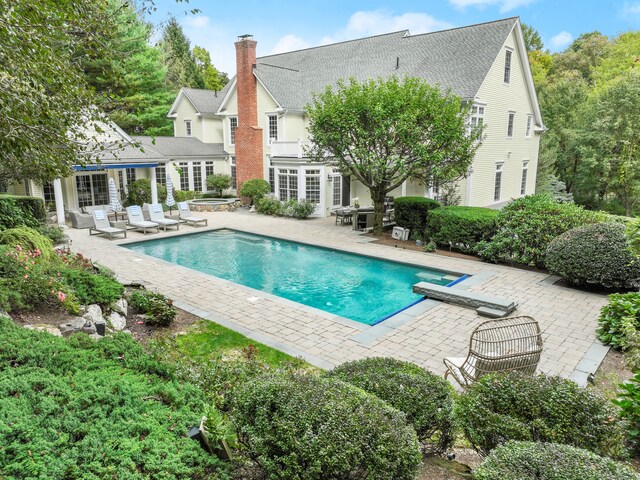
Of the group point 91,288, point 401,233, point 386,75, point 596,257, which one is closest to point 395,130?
point 401,233

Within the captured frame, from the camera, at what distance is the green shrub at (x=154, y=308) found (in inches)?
329

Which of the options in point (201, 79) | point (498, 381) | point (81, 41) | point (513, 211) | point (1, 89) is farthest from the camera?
point (201, 79)

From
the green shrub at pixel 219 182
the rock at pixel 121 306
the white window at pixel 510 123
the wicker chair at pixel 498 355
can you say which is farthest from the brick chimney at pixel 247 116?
the wicker chair at pixel 498 355

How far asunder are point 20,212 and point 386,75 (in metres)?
19.0

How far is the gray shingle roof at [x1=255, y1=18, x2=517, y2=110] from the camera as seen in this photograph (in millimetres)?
21484

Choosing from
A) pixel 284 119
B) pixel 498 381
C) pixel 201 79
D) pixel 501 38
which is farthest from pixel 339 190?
pixel 201 79

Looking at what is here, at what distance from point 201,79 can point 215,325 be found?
4734 cm

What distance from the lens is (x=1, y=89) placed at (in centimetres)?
489

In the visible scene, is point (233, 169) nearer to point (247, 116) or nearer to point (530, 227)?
point (247, 116)

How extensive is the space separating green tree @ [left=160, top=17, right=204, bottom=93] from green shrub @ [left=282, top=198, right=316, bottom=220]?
29714 millimetres

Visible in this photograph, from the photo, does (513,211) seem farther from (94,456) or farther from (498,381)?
(94,456)

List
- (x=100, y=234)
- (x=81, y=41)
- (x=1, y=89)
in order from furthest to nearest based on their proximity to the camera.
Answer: (x=100, y=234), (x=81, y=41), (x=1, y=89)

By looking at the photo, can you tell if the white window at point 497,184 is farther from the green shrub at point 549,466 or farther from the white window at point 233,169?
the green shrub at point 549,466

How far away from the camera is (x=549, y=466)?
2793 millimetres
